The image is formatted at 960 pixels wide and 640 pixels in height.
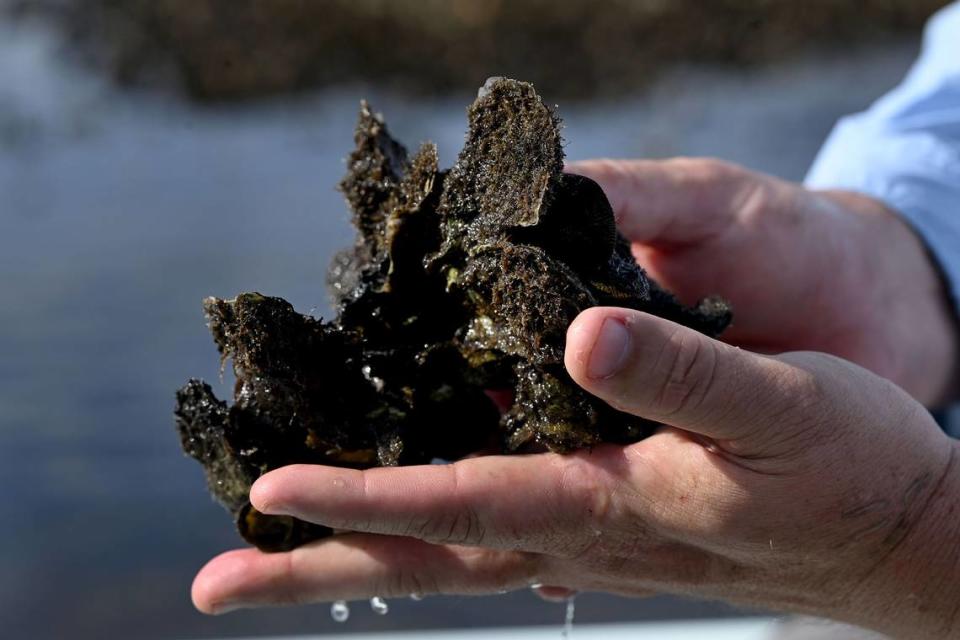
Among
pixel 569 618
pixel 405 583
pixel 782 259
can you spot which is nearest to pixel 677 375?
pixel 405 583

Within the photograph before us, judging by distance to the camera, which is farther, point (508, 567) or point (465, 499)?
point (508, 567)

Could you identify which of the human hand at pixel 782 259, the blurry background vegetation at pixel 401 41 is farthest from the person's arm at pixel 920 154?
the blurry background vegetation at pixel 401 41

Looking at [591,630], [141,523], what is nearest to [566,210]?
[591,630]

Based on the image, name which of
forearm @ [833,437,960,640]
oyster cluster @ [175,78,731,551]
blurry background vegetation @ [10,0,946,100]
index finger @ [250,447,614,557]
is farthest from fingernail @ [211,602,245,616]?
blurry background vegetation @ [10,0,946,100]

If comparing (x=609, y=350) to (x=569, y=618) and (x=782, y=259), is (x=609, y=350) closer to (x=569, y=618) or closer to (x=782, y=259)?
(x=569, y=618)

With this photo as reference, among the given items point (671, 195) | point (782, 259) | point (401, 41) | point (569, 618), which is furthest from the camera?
point (401, 41)

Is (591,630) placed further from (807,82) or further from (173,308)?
(807,82)
